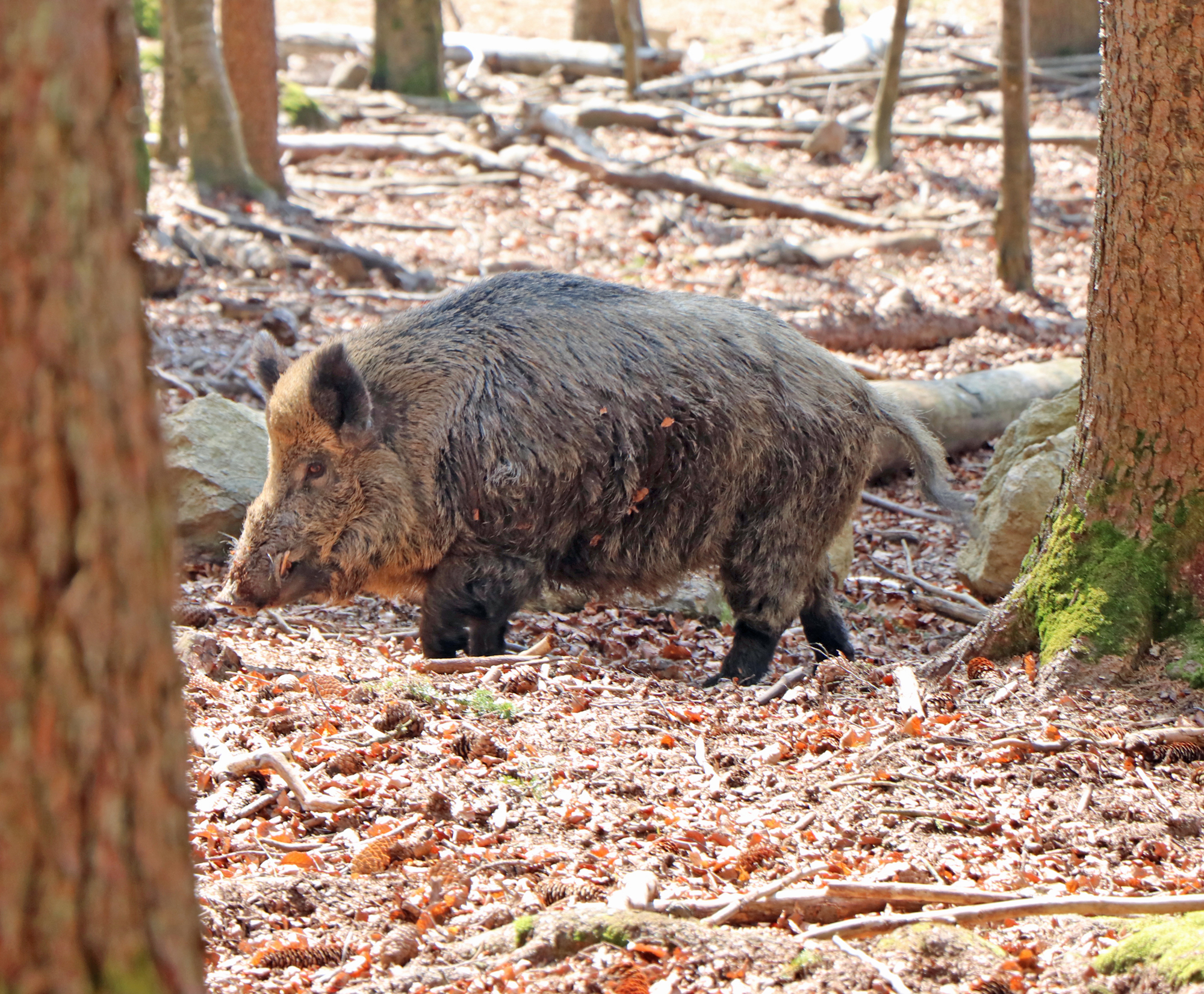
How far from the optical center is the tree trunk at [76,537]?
1.59m

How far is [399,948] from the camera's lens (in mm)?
3125

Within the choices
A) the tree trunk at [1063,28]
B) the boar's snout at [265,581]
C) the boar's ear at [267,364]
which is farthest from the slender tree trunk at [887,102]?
the boar's snout at [265,581]

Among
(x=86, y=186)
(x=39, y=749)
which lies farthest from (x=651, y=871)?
(x=86, y=186)

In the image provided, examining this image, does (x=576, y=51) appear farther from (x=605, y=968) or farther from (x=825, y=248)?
(x=605, y=968)

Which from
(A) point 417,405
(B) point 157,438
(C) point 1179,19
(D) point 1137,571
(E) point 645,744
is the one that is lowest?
(E) point 645,744

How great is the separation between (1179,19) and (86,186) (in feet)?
13.3

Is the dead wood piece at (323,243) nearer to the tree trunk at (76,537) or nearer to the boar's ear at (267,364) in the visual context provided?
the boar's ear at (267,364)

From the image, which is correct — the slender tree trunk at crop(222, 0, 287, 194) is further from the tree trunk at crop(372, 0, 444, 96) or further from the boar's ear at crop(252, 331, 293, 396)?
the boar's ear at crop(252, 331, 293, 396)

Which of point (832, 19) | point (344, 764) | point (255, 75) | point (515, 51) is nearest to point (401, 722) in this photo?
point (344, 764)

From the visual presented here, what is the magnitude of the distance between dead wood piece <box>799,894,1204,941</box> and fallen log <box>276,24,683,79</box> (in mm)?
22765

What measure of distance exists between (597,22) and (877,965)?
82.4 feet

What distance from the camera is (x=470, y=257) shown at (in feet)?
48.2

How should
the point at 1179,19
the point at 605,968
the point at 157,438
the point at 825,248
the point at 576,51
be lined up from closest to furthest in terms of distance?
the point at 157,438 → the point at 605,968 → the point at 1179,19 → the point at 825,248 → the point at 576,51

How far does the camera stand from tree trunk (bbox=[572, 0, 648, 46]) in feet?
83.6
